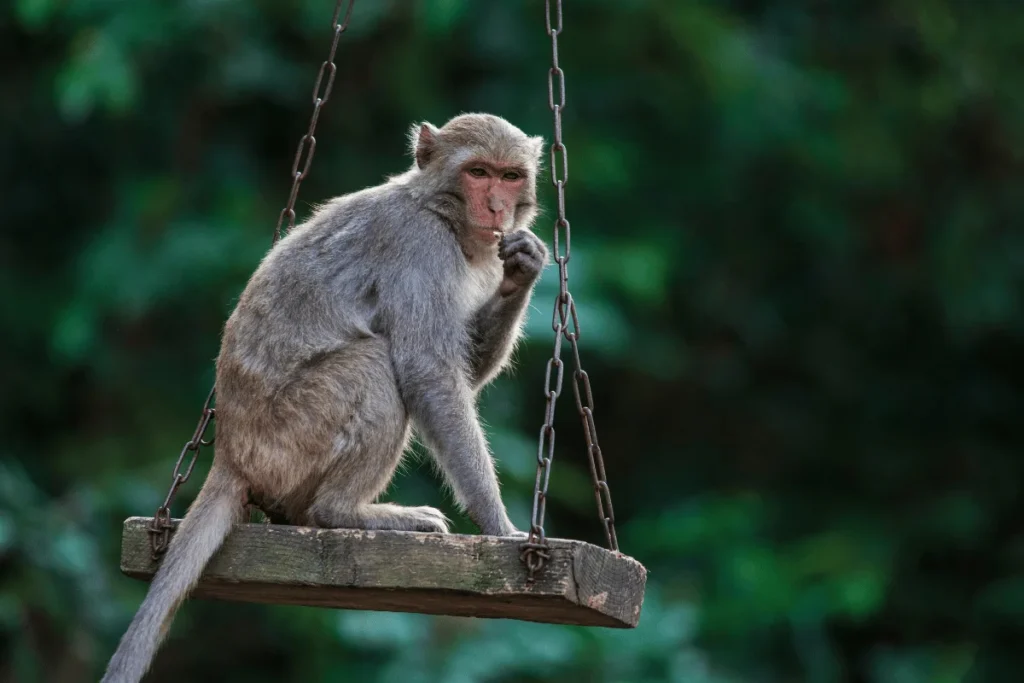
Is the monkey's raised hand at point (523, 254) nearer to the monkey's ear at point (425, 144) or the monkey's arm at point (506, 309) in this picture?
the monkey's arm at point (506, 309)

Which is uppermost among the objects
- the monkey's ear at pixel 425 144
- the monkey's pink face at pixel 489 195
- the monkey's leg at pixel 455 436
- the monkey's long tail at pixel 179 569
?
the monkey's ear at pixel 425 144

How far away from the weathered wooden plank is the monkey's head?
1.49 meters

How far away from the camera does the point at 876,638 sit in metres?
14.5

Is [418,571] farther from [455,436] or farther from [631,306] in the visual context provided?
[631,306]

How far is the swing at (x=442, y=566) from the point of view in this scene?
4.95 meters

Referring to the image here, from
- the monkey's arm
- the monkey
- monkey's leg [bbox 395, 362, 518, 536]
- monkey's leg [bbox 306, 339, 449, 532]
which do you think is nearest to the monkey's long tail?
the monkey

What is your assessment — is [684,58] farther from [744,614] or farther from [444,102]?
[744,614]

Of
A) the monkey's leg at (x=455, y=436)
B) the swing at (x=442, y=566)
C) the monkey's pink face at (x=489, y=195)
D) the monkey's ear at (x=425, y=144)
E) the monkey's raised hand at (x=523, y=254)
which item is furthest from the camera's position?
the monkey's ear at (x=425, y=144)

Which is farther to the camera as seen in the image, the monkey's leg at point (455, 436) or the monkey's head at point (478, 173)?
the monkey's head at point (478, 173)

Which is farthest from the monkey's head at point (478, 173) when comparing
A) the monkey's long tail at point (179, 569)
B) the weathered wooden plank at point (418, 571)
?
the weathered wooden plank at point (418, 571)

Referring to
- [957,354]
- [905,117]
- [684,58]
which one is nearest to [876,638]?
[957,354]

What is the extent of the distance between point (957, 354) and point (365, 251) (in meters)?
10.2

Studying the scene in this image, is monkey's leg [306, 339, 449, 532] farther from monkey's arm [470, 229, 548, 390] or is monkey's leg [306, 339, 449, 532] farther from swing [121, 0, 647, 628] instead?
monkey's arm [470, 229, 548, 390]

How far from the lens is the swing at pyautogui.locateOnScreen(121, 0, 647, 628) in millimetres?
4945
